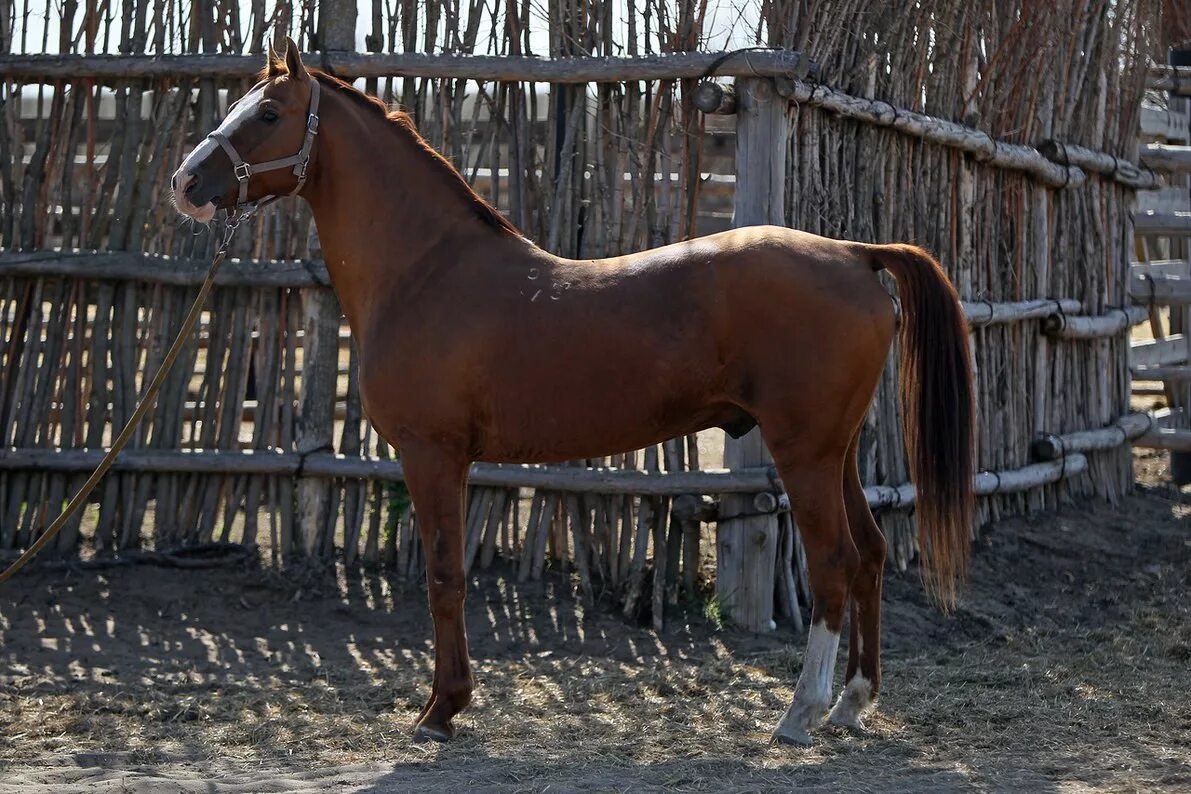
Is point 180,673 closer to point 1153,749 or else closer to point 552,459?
point 552,459

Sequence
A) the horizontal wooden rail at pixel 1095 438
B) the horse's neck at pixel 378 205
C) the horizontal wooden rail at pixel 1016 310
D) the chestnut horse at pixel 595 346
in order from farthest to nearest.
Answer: the horizontal wooden rail at pixel 1095 438 < the horizontal wooden rail at pixel 1016 310 < the horse's neck at pixel 378 205 < the chestnut horse at pixel 595 346

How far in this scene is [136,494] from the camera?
6.25 metres

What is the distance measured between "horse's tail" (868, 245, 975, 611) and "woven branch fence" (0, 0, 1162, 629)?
1.29 metres

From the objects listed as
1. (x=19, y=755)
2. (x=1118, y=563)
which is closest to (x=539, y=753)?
(x=19, y=755)

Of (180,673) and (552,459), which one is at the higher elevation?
(552,459)

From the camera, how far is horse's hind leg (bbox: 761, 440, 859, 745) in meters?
4.12

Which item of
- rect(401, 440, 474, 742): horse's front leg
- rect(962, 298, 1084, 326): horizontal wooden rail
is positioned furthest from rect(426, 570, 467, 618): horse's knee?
rect(962, 298, 1084, 326): horizontal wooden rail

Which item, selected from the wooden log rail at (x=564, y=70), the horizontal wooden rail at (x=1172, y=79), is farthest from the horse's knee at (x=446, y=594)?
the horizontal wooden rail at (x=1172, y=79)

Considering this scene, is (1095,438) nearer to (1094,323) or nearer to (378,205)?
(1094,323)

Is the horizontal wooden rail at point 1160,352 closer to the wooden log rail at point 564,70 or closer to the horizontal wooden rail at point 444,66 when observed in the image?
the wooden log rail at point 564,70

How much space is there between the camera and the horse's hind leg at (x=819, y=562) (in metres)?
4.12

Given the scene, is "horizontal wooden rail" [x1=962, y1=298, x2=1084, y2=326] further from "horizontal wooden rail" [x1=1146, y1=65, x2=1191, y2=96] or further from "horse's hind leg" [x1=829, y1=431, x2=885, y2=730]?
"horizontal wooden rail" [x1=1146, y1=65, x2=1191, y2=96]

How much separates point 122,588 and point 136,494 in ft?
1.74

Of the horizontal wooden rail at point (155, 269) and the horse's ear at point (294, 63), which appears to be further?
the horizontal wooden rail at point (155, 269)
